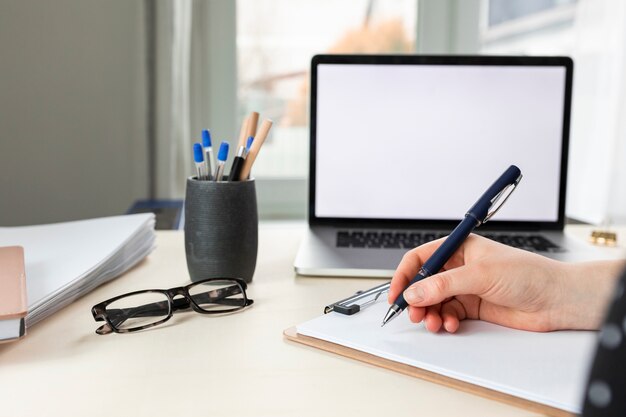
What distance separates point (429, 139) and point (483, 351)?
2.19 feet

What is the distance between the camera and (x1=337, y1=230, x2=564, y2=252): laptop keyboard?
1.05m

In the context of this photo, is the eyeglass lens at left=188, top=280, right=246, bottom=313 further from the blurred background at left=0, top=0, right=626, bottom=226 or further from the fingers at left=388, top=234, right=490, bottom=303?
the blurred background at left=0, top=0, right=626, bottom=226

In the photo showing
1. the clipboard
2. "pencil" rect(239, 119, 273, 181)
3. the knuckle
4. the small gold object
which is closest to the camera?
the clipboard

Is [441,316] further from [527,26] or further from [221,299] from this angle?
[527,26]

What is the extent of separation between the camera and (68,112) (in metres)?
2.17

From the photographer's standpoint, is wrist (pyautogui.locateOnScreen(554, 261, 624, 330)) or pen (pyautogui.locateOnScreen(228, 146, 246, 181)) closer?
wrist (pyautogui.locateOnScreen(554, 261, 624, 330))

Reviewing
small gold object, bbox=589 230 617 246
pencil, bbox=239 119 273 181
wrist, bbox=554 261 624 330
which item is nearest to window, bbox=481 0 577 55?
small gold object, bbox=589 230 617 246

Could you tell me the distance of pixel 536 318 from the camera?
25.9 inches

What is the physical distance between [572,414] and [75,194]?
1991mm

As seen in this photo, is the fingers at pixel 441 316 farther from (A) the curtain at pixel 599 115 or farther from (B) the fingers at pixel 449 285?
(A) the curtain at pixel 599 115

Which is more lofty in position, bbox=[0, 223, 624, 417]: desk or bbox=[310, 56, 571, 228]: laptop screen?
bbox=[310, 56, 571, 228]: laptop screen

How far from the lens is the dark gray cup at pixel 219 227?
836mm

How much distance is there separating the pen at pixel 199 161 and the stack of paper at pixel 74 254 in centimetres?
14

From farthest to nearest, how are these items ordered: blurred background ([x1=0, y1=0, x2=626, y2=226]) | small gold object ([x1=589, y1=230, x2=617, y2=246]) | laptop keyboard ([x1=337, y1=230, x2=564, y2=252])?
blurred background ([x1=0, y1=0, x2=626, y2=226]), small gold object ([x1=589, y1=230, x2=617, y2=246]), laptop keyboard ([x1=337, y1=230, x2=564, y2=252])
